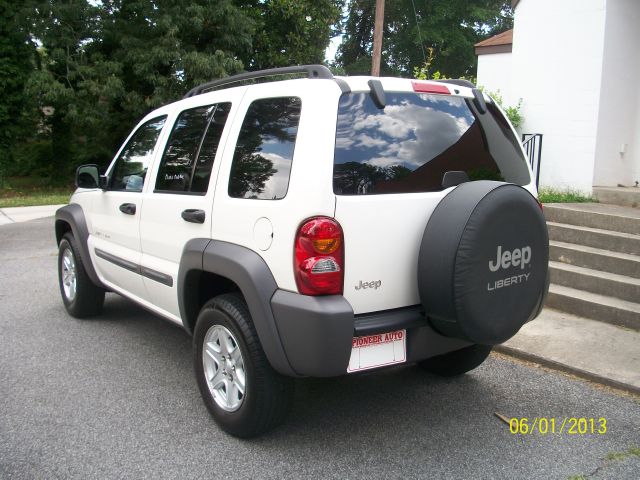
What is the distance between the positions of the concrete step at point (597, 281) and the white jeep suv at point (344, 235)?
7.69 ft

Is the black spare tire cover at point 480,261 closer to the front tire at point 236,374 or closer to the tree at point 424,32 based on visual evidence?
the front tire at point 236,374

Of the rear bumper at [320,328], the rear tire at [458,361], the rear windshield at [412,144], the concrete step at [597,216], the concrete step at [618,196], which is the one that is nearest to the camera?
the rear bumper at [320,328]

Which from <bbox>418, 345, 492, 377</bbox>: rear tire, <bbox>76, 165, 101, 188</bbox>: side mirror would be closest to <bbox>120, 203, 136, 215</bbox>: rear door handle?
<bbox>76, 165, 101, 188</bbox>: side mirror

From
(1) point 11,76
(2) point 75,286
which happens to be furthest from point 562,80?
(1) point 11,76

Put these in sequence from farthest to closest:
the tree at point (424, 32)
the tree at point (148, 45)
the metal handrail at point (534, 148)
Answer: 1. the tree at point (424, 32)
2. the tree at point (148, 45)
3. the metal handrail at point (534, 148)

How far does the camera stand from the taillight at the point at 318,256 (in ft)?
8.95

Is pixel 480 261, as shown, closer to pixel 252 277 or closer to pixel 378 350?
pixel 378 350

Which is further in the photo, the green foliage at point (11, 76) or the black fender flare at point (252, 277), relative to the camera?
the green foliage at point (11, 76)

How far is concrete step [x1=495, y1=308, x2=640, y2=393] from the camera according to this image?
4.16 meters

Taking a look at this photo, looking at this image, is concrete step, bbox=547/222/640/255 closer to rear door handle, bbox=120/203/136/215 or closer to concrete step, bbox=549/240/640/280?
concrete step, bbox=549/240/640/280

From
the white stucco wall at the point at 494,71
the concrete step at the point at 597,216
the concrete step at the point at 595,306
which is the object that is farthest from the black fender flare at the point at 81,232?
the white stucco wall at the point at 494,71

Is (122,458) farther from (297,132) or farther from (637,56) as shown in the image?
(637,56)

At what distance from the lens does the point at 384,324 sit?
2.87 metres

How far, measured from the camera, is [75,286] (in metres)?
5.43
